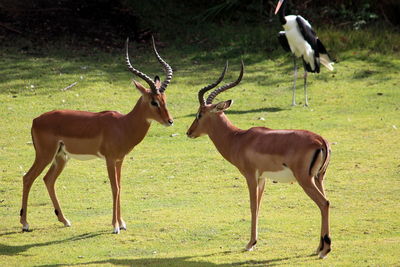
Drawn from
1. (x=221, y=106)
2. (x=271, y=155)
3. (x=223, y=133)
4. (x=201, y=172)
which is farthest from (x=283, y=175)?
(x=201, y=172)

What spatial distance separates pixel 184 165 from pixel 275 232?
3456 millimetres

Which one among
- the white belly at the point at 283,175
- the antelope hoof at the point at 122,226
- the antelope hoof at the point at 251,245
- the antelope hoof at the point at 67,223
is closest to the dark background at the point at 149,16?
the antelope hoof at the point at 67,223

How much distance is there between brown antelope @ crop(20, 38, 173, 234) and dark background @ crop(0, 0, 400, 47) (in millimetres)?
9868

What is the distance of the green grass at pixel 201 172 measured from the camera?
851 cm

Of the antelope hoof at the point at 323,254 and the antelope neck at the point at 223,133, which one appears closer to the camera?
the antelope hoof at the point at 323,254

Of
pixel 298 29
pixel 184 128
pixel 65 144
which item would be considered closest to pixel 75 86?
pixel 184 128

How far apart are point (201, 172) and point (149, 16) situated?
9494 millimetres

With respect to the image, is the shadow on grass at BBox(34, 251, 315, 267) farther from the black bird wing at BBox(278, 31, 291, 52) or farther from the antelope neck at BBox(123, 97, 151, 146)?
the black bird wing at BBox(278, 31, 291, 52)

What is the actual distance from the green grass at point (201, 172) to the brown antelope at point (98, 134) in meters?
0.69

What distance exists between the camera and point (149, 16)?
20641 mm

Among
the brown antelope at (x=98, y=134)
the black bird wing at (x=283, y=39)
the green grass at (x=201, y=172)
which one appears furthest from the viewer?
the black bird wing at (x=283, y=39)

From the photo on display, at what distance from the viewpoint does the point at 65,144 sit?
9477 mm

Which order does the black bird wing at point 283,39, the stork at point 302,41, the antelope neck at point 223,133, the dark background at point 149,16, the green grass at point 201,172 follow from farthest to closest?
the dark background at point 149,16 < the black bird wing at point 283,39 < the stork at point 302,41 < the antelope neck at point 223,133 < the green grass at point 201,172

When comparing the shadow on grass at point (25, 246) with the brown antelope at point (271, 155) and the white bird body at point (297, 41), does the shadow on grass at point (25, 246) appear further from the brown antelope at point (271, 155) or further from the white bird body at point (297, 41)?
the white bird body at point (297, 41)
